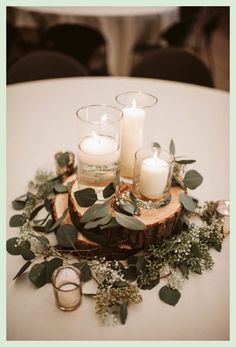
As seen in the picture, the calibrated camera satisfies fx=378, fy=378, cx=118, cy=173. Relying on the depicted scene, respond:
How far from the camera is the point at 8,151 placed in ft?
4.02

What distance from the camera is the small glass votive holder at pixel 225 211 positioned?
36.5 inches

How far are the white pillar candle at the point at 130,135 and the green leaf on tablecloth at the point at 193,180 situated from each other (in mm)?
138

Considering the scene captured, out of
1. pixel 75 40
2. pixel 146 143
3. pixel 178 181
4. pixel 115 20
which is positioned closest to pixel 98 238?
pixel 178 181

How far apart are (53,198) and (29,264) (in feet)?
0.68

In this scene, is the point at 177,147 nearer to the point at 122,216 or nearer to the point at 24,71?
the point at 122,216

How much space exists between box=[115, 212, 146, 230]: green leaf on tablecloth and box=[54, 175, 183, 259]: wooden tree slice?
29 millimetres

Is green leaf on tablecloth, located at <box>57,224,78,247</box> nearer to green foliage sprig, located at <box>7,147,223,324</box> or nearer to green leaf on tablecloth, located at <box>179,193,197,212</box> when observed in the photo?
green foliage sprig, located at <box>7,147,223,324</box>

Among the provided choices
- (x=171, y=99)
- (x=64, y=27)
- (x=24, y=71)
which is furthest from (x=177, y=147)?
(x=64, y=27)

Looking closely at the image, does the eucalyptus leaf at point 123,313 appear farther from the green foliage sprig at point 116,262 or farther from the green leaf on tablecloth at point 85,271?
the green leaf on tablecloth at point 85,271

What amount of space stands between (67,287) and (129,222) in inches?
7.1

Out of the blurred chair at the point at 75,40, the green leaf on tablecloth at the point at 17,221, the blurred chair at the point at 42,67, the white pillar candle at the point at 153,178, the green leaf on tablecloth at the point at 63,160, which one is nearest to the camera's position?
the white pillar candle at the point at 153,178

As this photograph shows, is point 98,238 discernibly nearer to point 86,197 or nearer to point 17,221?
point 86,197

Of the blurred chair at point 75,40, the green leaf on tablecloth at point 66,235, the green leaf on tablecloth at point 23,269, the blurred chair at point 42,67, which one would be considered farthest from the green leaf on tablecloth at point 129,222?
the blurred chair at point 75,40

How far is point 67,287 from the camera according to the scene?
762 mm
